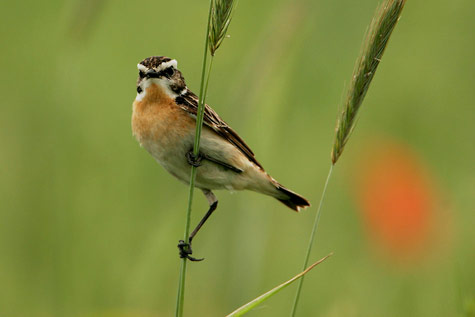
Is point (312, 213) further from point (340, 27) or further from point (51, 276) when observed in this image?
point (51, 276)

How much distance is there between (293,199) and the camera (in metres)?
5.52

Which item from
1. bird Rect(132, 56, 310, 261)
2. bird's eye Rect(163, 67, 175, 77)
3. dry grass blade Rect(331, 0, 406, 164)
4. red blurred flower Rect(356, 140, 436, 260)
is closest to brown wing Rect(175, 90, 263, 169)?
bird Rect(132, 56, 310, 261)

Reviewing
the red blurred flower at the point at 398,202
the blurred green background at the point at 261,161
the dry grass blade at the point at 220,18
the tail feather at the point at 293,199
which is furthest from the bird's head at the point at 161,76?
the red blurred flower at the point at 398,202

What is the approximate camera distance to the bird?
15.8ft

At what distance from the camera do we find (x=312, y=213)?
6.81 meters

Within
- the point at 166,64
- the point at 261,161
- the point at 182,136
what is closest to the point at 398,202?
the point at 261,161

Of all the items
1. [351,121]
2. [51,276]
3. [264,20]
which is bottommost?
[51,276]

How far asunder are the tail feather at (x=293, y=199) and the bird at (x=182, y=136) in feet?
0.36

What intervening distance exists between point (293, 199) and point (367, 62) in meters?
2.37

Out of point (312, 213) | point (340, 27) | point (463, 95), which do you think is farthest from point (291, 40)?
point (463, 95)

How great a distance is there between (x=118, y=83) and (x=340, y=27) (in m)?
3.32

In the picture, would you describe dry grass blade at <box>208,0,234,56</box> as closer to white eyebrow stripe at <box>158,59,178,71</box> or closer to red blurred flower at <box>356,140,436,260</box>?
white eyebrow stripe at <box>158,59,178,71</box>

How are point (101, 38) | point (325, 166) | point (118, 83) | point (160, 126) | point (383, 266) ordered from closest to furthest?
point (160, 126) < point (383, 266) < point (325, 166) < point (118, 83) < point (101, 38)

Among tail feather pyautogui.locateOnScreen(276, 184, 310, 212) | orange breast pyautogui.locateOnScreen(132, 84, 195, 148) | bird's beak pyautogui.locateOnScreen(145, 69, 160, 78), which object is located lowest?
tail feather pyautogui.locateOnScreen(276, 184, 310, 212)
